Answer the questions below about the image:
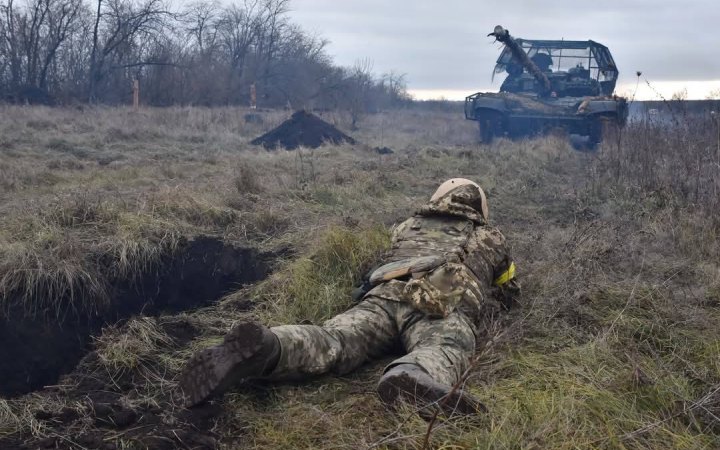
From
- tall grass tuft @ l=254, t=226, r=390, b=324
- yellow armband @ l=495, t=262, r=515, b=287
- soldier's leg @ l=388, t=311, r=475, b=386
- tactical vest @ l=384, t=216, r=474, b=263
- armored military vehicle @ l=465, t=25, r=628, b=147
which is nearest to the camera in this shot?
soldier's leg @ l=388, t=311, r=475, b=386

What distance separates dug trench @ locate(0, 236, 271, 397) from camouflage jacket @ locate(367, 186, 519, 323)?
57.0 inches

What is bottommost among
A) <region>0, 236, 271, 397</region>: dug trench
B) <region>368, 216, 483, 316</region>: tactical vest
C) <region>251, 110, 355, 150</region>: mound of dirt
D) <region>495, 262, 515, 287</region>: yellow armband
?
<region>0, 236, 271, 397</region>: dug trench

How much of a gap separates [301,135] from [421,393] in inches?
534

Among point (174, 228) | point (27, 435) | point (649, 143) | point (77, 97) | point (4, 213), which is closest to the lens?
point (27, 435)

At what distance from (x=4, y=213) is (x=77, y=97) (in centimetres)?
1793

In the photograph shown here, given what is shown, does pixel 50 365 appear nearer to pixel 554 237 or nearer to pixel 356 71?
pixel 554 237

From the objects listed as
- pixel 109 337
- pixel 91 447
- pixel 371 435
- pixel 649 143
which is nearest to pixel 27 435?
pixel 91 447

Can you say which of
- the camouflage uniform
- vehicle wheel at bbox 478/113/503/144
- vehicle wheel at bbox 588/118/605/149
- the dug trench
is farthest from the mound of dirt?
the camouflage uniform

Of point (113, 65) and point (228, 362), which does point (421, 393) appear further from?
point (113, 65)

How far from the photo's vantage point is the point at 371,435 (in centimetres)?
245

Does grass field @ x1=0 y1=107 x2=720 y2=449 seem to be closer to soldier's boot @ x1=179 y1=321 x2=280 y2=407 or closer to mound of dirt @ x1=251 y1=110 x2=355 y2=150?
soldier's boot @ x1=179 y1=321 x2=280 y2=407

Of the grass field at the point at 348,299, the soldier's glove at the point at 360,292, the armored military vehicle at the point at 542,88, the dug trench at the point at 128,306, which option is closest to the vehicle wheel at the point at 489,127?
the armored military vehicle at the point at 542,88

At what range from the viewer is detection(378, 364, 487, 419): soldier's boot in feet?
8.11

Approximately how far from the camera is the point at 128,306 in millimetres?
4344
